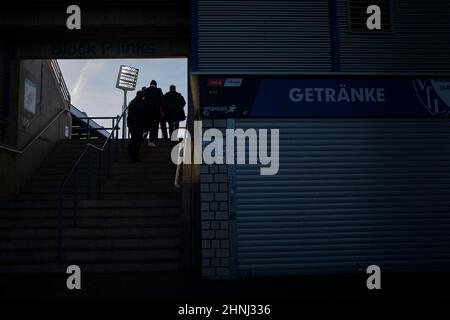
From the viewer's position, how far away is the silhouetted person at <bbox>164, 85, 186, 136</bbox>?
1138 centimetres

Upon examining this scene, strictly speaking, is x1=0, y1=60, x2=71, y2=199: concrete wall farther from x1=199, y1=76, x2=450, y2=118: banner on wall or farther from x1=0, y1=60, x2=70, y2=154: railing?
x1=199, y1=76, x2=450, y2=118: banner on wall

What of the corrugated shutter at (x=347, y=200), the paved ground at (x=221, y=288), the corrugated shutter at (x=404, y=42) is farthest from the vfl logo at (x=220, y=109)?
the paved ground at (x=221, y=288)

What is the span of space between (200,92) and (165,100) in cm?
487

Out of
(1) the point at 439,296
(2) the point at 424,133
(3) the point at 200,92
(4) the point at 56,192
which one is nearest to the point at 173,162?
(4) the point at 56,192

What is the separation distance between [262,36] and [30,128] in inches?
251

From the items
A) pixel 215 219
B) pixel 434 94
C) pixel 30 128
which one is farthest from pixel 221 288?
pixel 30 128

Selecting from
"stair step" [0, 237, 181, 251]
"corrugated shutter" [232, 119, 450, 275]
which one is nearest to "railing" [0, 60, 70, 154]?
"stair step" [0, 237, 181, 251]

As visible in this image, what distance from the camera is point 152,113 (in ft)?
34.7

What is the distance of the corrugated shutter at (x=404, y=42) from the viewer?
6992 mm

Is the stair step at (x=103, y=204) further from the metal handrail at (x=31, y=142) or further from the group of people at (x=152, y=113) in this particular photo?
the group of people at (x=152, y=113)

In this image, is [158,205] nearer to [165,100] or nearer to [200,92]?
[200,92]

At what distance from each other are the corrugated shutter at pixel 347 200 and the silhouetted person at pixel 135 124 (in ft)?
12.7

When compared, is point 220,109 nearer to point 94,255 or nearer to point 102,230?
point 102,230

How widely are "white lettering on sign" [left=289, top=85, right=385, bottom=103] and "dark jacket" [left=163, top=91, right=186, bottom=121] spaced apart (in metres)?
5.28
